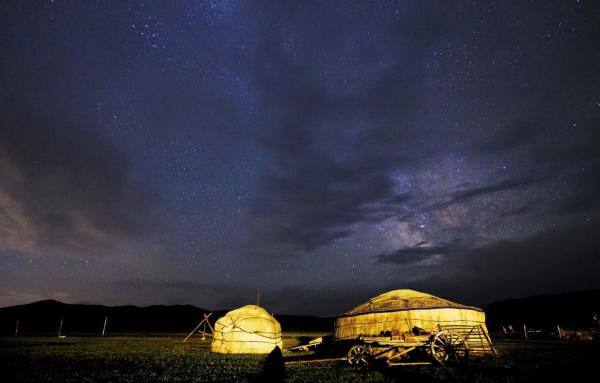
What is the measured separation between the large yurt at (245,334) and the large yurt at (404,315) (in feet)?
19.6

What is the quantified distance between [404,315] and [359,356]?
7.73 m

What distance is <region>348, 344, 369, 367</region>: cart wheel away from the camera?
54.5 ft

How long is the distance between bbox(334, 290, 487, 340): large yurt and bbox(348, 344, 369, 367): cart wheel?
524 cm

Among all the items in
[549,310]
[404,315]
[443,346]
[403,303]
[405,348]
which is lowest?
[405,348]

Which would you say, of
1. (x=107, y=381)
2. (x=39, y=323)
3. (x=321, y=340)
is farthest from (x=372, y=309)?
(x=39, y=323)

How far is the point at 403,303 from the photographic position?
24375mm

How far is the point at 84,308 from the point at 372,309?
169987 mm

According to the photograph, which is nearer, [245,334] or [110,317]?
[245,334]

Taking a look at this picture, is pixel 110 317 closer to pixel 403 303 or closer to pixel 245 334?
pixel 245 334

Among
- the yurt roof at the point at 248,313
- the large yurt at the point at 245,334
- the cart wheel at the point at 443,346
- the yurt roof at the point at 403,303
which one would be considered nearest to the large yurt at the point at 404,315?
the yurt roof at the point at 403,303

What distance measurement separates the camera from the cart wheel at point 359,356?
16.6 meters

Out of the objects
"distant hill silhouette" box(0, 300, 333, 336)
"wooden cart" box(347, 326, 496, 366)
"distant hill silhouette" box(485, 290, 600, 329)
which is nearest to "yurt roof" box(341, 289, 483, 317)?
"wooden cart" box(347, 326, 496, 366)

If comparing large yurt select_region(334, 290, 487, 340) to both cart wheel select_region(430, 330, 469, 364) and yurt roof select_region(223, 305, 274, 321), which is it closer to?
cart wheel select_region(430, 330, 469, 364)

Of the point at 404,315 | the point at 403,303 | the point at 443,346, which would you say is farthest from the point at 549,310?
the point at 443,346
